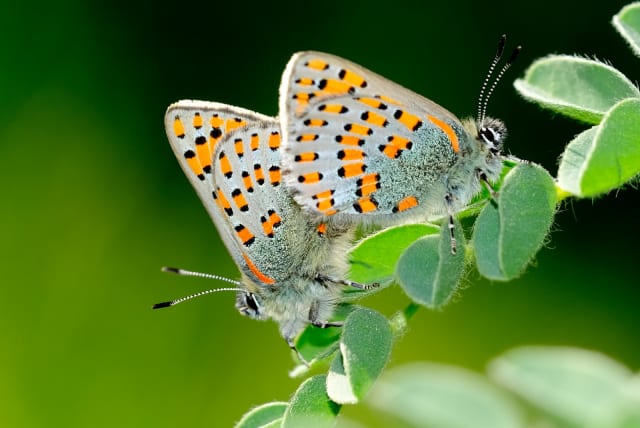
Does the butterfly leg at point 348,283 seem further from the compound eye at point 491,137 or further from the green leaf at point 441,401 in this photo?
the green leaf at point 441,401

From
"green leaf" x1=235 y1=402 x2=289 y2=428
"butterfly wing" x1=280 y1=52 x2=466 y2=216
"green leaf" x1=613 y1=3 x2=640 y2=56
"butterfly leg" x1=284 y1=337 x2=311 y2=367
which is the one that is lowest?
"butterfly leg" x1=284 y1=337 x2=311 y2=367

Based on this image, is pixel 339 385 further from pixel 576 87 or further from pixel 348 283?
pixel 576 87

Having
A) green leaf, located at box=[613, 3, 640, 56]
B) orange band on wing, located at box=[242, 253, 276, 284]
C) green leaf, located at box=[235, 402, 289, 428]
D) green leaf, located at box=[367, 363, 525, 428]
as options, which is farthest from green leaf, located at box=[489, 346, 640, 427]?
orange band on wing, located at box=[242, 253, 276, 284]

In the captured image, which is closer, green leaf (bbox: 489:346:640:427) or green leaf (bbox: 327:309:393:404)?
green leaf (bbox: 489:346:640:427)

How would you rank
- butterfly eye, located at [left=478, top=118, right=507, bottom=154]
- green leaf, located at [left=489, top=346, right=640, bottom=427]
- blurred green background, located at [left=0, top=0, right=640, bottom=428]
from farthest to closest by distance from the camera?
1. blurred green background, located at [left=0, top=0, right=640, bottom=428]
2. butterfly eye, located at [left=478, top=118, right=507, bottom=154]
3. green leaf, located at [left=489, top=346, right=640, bottom=427]

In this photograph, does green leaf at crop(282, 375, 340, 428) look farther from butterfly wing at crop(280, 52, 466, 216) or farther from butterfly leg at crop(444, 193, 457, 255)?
butterfly wing at crop(280, 52, 466, 216)

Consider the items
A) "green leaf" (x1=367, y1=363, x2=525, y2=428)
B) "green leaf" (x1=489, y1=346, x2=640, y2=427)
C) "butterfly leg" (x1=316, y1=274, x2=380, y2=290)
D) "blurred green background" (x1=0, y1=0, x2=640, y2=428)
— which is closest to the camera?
"green leaf" (x1=489, y1=346, x2=640, y2=427)
